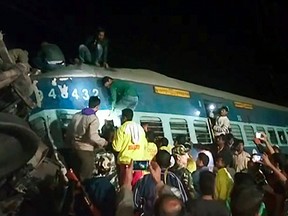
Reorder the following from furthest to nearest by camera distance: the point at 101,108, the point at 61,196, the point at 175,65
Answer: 1. the point at 175,65
2. the point at 101,108
3. the point at 61,196

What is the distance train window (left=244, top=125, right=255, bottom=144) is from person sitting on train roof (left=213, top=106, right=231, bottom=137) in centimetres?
12

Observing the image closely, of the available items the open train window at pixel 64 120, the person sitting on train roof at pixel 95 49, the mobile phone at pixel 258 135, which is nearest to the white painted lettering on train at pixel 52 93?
the open train window at pixel 64 120

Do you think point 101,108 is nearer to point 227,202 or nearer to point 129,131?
point 129,131

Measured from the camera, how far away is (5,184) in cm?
199

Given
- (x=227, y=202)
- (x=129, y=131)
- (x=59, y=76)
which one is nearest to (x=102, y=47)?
(x=59, y=76)

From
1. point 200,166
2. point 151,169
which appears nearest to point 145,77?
point 200,166

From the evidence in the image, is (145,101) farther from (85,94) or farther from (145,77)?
(85,94)

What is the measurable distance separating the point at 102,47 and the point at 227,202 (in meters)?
1.08

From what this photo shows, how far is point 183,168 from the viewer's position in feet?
9.10

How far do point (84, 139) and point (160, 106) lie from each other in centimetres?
82

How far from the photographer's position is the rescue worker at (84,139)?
2682 mm

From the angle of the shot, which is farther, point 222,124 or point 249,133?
point 249,133

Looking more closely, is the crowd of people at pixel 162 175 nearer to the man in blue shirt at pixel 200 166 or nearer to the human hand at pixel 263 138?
the man in blue shirt at pixel 200 166

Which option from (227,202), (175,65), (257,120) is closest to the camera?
(227,202)
